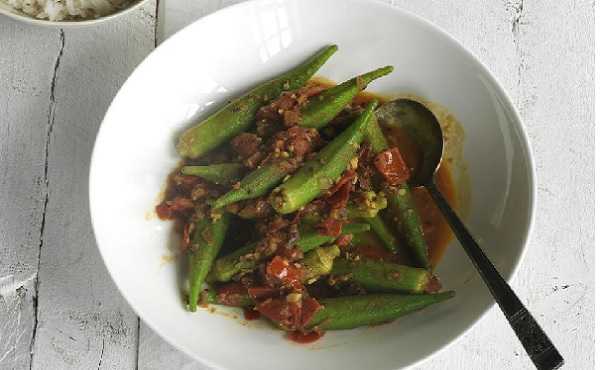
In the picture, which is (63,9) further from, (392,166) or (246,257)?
(392,166)

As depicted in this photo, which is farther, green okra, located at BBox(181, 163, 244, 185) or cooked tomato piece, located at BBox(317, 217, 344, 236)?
green okra, located at BBox(181, 163, 244, 185)

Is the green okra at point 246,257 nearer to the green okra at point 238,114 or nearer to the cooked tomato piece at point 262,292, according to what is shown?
the cooked tomato piece at point 262,292

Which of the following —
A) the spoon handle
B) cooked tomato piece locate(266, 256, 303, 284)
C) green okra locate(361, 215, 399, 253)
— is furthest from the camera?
green okra locate(361, 215, 399, 253)

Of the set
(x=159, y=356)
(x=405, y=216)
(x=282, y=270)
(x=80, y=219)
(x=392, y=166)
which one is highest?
(x=392, y=166)

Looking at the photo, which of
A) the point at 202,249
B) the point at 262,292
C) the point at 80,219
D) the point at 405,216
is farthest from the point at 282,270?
the point at 80,219

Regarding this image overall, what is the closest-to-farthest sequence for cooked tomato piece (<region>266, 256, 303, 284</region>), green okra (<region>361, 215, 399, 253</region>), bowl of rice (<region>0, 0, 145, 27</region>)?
cooked tomato piece (<region>266, 256, 303, 284</region>), green okra (<region>361, 215, 399, 253</region>), bowl of rice (<region>0, 0, 145, 27</region>)

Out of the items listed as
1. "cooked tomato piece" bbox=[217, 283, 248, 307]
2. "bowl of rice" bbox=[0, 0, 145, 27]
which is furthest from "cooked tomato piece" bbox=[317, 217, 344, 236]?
"bowl of rice" bbox=[0, 0, 145, 27]

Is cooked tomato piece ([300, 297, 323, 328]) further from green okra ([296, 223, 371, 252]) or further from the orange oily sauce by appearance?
the orange oily sauce
